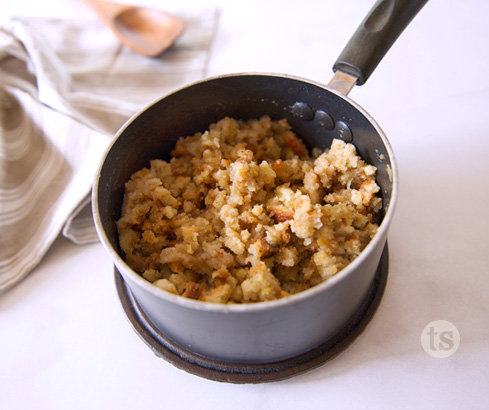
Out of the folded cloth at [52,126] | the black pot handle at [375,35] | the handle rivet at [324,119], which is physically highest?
the black pot handle at [375,35]

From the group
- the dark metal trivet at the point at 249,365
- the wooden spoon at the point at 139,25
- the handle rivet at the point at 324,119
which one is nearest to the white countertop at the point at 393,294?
the dark metal trivet at the point at 249,365

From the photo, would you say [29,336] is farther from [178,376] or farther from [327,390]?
[327,390]

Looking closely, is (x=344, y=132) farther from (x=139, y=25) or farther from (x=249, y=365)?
(x=139, y=25)

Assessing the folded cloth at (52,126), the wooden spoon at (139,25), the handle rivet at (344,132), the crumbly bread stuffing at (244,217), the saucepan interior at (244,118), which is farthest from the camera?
the wooden spoon at (139,25)

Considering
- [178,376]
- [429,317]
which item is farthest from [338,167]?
[178,376]

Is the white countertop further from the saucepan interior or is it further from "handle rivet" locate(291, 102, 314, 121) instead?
"handle rivet" locate(291, 102, 314, 121)

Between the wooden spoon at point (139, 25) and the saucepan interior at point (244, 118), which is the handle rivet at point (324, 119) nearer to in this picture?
the saucepan interior at point (244, 118)
